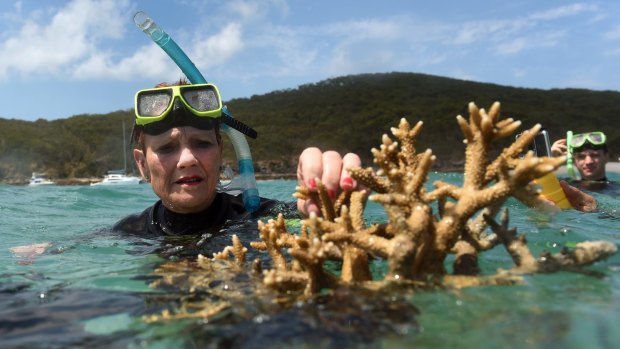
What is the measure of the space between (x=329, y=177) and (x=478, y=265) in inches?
29.3

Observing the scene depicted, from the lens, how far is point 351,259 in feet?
6.88

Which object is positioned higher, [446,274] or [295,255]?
[295,255]

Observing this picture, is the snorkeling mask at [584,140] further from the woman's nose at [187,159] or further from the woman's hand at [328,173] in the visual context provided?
the woman's hand at [328,173]

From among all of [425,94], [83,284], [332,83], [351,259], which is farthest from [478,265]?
[332,83]

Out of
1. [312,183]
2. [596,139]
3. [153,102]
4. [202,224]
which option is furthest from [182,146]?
[596,139]

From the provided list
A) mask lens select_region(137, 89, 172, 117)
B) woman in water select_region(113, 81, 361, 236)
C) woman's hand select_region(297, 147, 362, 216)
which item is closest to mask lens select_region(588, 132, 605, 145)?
woman in water select_region(113, 81, 361, 236)

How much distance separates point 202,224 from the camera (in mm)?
4395

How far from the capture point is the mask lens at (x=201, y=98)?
4109 millimetres

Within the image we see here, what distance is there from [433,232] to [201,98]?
272 centimetres

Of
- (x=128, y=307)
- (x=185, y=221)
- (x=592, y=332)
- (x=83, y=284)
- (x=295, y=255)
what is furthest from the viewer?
(x=185, y=221)

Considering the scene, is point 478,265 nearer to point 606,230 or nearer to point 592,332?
point 592,332

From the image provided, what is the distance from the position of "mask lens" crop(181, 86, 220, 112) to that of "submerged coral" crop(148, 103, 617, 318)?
7.55 ft

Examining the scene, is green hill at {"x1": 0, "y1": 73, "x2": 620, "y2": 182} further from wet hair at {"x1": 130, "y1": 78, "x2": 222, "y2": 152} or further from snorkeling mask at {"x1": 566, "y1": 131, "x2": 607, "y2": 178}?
wet hair at {"x1": 130, "y1": 78, "x2": 222, "y2": 152}

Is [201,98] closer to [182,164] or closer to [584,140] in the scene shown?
[182,164]
